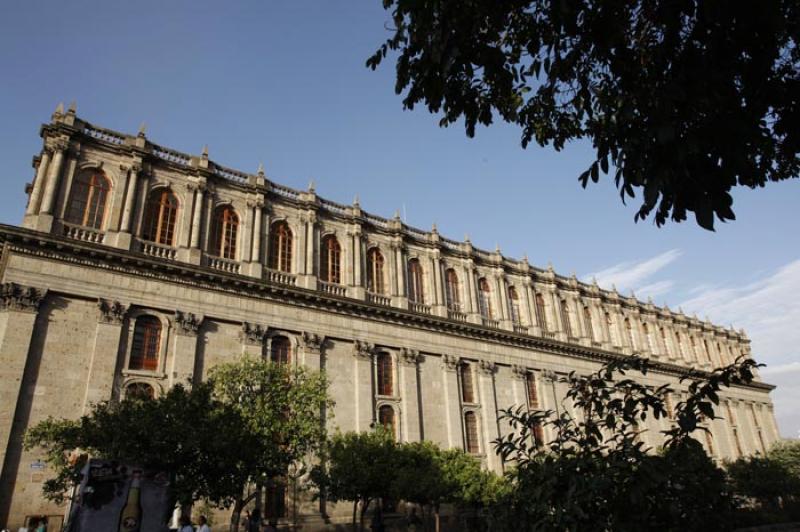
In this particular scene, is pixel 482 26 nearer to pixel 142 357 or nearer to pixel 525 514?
pixel 525 514

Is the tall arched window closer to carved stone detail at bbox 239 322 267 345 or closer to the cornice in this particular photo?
the cornice

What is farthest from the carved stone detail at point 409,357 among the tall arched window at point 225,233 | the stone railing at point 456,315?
the tall arched window at point 225,233

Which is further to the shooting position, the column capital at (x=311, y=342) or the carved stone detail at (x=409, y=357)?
the carved stone detail at (x=409, y=357)

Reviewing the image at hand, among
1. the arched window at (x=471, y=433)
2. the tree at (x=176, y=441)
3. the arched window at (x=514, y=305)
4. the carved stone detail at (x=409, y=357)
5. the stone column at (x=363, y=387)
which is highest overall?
the arched window at (x=514, y=305)

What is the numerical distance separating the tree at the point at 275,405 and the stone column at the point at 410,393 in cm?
933

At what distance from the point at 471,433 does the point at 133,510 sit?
2351cm

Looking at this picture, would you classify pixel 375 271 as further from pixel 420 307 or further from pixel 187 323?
pixel 187 323

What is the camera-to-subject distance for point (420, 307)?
35.0 metres

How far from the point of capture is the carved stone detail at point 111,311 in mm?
24000

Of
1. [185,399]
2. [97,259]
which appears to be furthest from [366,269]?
[185,399]

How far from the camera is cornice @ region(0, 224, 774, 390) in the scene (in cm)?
2333

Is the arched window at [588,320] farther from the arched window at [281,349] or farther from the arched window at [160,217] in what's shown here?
the arched window at [160,217]

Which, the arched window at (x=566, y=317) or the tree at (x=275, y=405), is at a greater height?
the arched window at (x=566, y=317)

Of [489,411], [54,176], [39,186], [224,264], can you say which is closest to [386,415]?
[489,411]
